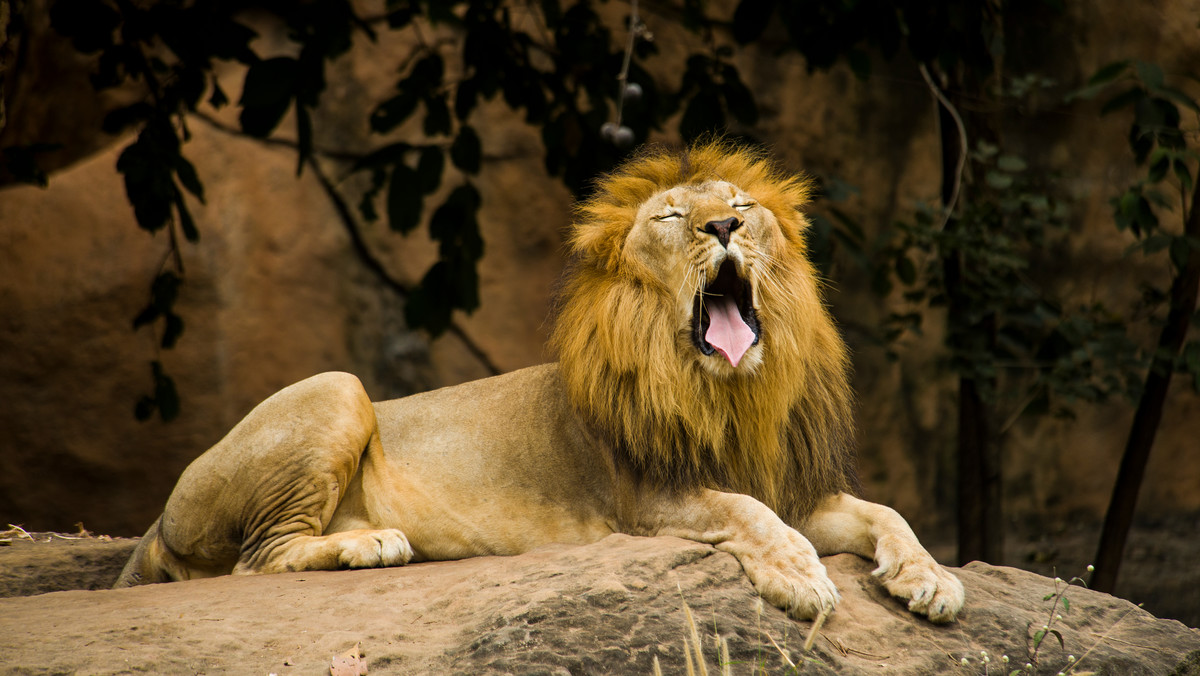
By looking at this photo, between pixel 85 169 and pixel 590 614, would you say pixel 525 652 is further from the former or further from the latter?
pixel 85 169

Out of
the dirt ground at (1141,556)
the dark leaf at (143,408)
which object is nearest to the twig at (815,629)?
the dark leaf at (143,408)

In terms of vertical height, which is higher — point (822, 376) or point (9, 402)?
point (822, 376)

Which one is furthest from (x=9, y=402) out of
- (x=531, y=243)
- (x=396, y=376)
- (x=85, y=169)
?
(x=531, y=243)

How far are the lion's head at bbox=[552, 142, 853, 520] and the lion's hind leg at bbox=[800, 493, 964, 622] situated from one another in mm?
95

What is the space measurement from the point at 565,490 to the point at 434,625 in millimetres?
1029

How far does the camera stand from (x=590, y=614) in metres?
2.66

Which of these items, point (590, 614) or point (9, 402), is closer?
point (590, 614)

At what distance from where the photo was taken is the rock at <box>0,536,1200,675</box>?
250 cm

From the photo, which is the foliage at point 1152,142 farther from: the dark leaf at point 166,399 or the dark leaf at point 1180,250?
the dark leaf at point 166,399

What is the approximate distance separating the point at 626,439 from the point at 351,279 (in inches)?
167

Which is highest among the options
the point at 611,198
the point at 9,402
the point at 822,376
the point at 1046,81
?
the point at 1046,81

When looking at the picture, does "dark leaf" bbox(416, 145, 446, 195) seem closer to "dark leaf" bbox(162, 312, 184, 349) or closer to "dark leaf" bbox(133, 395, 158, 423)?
"dark leaf" bbox(162, 312, 184, 349)

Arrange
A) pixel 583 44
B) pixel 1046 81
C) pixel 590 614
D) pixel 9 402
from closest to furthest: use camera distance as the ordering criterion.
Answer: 1. pixel 590 614
2. pixel 583 44
3. pixel 1046 81
4. pixel 9 402

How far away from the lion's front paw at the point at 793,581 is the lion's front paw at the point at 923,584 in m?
0.19
